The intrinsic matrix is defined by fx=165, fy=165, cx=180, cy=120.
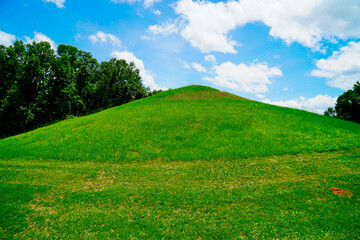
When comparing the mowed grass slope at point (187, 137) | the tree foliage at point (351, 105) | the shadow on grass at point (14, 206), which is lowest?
the shadow on grass at point (14, 206)

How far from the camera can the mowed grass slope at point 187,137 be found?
717 inches

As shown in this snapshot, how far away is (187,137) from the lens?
Result: 73.5 ft

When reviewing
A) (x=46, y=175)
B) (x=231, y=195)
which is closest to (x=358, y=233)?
(x=231, y=195)

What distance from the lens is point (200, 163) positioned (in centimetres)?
1630

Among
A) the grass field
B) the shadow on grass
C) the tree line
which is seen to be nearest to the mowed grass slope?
the grass field

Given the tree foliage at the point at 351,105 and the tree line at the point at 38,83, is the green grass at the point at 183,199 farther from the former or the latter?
the tree foliage at the point at 351,105

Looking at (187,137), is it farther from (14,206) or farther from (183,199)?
(14,206)

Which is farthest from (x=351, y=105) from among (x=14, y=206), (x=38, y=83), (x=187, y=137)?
(x=38, y=83)

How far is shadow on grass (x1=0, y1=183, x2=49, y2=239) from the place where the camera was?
8406 millimetres

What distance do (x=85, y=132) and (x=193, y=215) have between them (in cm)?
2183

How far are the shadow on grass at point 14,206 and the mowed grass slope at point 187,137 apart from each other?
5.74m

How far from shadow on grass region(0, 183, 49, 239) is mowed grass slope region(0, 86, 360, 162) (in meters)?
5.74

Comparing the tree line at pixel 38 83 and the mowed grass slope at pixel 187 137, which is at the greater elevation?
the tree line at pixel 38 83

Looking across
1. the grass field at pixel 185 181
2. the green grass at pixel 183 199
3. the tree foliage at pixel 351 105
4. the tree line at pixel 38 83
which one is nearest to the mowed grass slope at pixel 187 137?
the grass field at pixel 185 181
